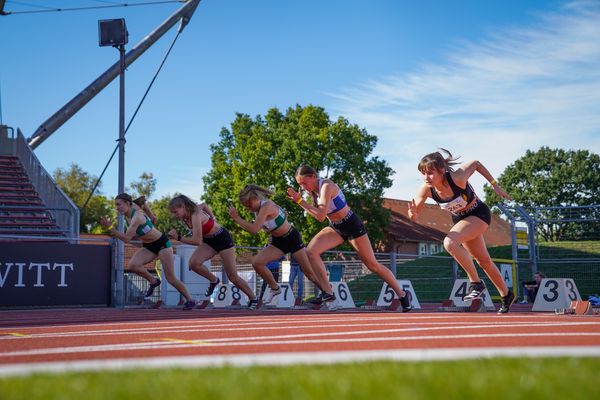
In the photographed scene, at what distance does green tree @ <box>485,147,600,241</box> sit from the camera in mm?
71062

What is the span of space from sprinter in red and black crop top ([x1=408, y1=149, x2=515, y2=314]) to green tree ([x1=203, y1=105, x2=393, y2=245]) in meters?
42.4

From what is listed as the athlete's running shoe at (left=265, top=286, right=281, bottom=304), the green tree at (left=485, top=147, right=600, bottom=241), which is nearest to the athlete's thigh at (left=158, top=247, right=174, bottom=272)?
the athlete's running shoe at (left=265, top=286, right=281, bottom=304)

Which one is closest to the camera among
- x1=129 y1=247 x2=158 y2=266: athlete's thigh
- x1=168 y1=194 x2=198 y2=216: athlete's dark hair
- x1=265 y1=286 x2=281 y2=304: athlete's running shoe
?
x1=168 y1=194 x2=198 y2=216: athlete's dark hair

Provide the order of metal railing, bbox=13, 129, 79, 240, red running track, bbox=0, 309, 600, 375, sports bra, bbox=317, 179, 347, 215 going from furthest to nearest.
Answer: metal railing, bbox=13, 129, 79, 240 < sports bra, bbox=317, 179, 347, 215 < red running track, bbox=0, 309, 600, 375

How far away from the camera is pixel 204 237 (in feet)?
46.9

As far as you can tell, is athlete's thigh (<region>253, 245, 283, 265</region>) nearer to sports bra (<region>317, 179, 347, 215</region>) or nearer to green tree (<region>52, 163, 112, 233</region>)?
sports bra (<region>317, 179, 347, 215</region>)

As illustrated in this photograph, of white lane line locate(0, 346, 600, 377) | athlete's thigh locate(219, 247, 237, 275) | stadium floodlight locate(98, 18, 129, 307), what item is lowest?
white lane line locate(0, 346, 600, 377)

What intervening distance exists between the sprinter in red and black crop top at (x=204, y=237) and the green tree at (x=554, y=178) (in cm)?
5746

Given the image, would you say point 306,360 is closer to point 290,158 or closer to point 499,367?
point 499,367

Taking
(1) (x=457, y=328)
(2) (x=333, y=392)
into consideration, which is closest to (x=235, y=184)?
(1) (x=457, y=328)

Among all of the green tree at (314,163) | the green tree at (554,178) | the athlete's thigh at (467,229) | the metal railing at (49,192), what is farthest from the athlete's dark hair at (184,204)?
the green tree at (554,178)

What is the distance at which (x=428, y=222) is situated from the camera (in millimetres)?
75438

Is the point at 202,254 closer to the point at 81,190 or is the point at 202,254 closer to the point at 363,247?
the point at 363,247

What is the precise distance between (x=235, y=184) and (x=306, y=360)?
5210 centimetres
